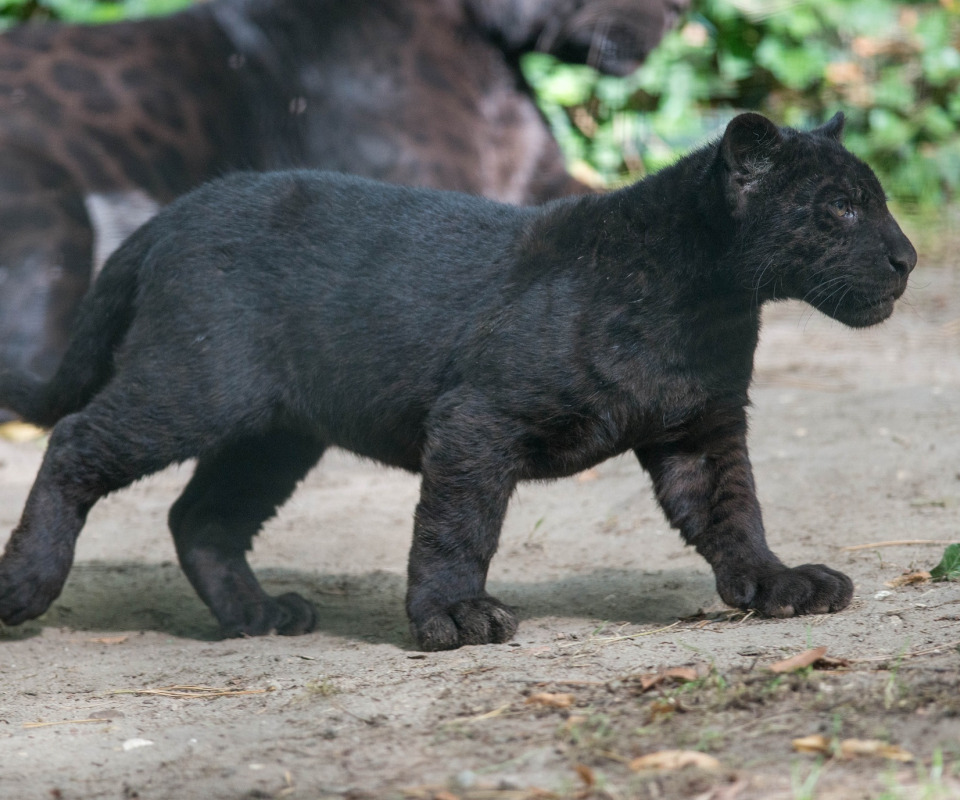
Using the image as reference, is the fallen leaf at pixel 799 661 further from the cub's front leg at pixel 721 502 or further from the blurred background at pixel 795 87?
the blurred background at pixel 795 87

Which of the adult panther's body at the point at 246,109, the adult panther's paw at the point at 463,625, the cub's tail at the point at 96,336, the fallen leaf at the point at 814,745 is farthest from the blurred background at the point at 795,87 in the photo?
the fallen leaf at the point at 814,745

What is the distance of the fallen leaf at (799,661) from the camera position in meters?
2.67

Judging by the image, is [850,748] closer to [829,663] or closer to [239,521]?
[829,663]

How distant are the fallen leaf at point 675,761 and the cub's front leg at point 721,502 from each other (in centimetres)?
129

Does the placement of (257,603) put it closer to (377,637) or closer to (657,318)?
(377,637)

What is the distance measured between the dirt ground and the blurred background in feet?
13.8

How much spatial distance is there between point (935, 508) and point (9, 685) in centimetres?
313

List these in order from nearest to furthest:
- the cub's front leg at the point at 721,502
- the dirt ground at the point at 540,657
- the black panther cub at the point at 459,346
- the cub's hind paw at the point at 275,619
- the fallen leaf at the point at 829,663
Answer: the dirt ground at the point at 540,657, the fallen leaf at the point at 829,663, the black panther cub at the point at 459,346, the cub's front leg at the point at 721,502, the cub's hind paw at the point at 275,619

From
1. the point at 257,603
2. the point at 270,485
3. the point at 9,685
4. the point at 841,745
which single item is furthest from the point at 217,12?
the point at 841,745

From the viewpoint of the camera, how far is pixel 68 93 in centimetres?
641

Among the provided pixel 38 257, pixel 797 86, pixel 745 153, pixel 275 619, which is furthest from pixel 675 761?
pixel 797 86

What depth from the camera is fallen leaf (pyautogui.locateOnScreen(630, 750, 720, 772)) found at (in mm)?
2211

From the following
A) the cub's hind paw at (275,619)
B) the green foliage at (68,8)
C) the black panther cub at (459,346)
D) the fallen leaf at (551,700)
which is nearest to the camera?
the fallen leaf at (551,700)

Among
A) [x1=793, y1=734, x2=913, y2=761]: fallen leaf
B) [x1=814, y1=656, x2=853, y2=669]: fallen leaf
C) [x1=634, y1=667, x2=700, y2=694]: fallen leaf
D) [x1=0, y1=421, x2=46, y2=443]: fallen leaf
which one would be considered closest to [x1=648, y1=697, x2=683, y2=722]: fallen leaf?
[x1=634, y1=667, x2=700, y2=694]: fallen leaf
